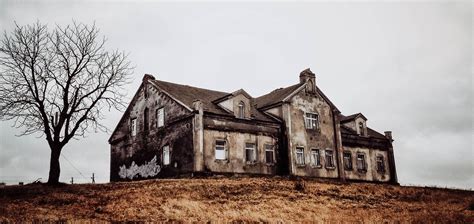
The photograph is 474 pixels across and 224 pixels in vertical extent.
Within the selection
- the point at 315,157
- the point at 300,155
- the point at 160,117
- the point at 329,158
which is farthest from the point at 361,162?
the point at 160,117

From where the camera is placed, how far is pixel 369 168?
134 feet

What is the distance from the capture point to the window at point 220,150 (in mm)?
31203

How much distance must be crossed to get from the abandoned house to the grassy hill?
366 centimetres

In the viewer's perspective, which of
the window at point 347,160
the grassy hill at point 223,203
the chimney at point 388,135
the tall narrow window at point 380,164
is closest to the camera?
the grassy hill at point 223,203

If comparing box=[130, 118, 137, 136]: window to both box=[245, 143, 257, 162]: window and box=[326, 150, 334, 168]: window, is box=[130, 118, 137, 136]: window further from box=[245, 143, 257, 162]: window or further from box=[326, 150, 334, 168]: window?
box=[326, 150, 334, 168]: window

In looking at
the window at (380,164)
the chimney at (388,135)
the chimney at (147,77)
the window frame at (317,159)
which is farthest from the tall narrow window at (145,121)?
the chimney at (388,135)

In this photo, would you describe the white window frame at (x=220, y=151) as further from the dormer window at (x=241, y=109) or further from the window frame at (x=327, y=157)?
the window frame at (x=327, y=157)

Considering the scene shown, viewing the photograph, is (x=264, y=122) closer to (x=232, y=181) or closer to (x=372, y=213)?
(x=232, y=181)

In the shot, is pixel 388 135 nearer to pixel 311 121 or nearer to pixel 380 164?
pixel 380 164

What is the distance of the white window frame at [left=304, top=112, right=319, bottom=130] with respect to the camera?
36656 millimetres

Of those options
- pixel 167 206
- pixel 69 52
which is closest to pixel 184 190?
pixel 167 206

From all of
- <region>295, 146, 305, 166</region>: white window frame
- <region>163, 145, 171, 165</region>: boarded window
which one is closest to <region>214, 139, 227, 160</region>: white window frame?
<region>163, 145, 171, 165</region>: boarded window

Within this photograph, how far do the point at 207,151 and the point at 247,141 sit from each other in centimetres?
365

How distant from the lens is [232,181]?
90.3 feet
